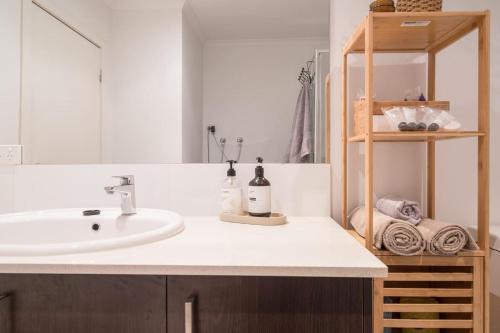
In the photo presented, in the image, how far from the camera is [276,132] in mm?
1236

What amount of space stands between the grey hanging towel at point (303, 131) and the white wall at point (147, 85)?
48cm

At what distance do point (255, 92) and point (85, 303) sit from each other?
94cm

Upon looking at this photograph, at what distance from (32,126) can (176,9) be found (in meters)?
0.80

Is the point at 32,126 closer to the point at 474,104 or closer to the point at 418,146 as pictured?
Answer: the point at 418,146

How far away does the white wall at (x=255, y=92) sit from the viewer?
124cm

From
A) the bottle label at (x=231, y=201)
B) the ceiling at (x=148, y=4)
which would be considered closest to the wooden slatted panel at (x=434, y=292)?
the bottle label at (x=231, y=201)

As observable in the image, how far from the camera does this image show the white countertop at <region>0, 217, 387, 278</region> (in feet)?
2.10

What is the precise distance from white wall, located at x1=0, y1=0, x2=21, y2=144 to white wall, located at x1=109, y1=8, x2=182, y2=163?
15.7 inches

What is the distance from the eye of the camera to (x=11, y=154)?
1.24 m

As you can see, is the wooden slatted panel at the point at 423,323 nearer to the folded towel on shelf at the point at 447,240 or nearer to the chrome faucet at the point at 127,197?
the folded towel on shelf at the point at 447,240

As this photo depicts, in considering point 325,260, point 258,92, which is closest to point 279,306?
point 325,260

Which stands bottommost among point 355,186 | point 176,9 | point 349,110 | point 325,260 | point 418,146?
point 325,260

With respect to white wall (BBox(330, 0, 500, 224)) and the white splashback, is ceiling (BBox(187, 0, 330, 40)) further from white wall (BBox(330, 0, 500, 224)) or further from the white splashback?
the white splashback

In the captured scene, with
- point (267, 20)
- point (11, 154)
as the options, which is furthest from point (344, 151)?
point (11, 154)
